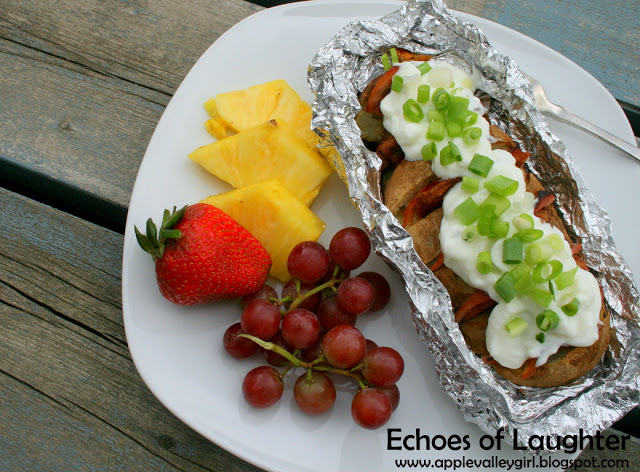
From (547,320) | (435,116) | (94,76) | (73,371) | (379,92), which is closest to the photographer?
(547,320)

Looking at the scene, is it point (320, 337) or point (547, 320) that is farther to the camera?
point (320, 337)

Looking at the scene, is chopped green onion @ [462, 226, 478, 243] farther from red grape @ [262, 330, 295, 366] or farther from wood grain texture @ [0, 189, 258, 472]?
wood grain texture @ [0, 189, 258, 472]

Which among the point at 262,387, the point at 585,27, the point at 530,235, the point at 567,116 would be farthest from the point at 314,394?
the point at 585,27

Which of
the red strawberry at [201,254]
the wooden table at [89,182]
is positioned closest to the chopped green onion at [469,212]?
the red strawberry at [201,254]

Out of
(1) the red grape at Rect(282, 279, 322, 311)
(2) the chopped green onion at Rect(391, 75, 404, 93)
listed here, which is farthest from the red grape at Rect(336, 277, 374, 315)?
(2) the chopped green onion at Rect(391, 75, 404, 93)

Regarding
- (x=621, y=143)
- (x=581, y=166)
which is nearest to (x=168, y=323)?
(x=581, y=166)

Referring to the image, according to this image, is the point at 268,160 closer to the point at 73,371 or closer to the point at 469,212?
the point at 469,212

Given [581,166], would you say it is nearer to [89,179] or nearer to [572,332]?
[572,332]
